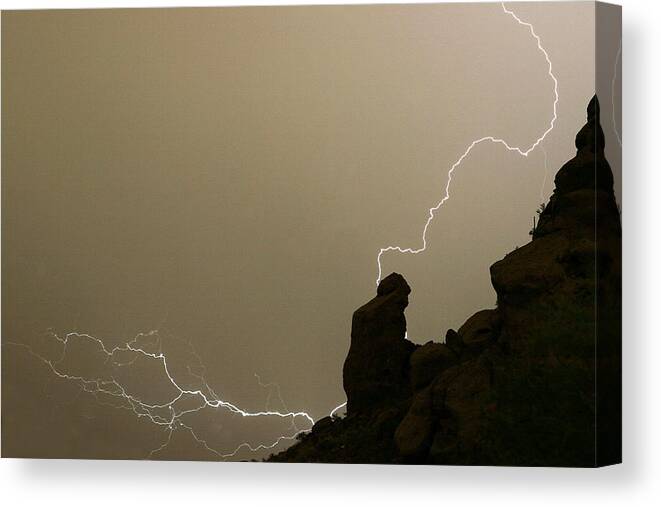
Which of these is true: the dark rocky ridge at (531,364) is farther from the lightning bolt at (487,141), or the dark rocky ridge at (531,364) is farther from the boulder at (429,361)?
the lightning bolt at (487,141)

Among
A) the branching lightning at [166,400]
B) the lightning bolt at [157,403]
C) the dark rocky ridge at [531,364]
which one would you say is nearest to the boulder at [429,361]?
the dark rocky ridge at [531,364]

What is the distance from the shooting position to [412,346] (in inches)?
243

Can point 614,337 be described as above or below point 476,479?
above

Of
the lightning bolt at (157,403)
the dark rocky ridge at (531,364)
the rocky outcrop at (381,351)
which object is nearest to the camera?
the dark rocky ridge at (531,364)

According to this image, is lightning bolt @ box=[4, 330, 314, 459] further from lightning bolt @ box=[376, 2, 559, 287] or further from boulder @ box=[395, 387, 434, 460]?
Answer: lightning bolt @ box=[376, 2, 559, 287]

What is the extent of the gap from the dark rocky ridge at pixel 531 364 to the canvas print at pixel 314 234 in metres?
0.01

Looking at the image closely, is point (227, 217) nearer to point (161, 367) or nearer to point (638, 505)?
point (161, 367)

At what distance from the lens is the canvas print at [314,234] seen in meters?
6.02

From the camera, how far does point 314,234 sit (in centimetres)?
625

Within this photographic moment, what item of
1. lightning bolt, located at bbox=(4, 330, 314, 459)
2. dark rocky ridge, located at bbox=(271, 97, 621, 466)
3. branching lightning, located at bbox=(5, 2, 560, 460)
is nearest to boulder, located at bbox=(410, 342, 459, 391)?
dark rocky ridge, located at bbox=(271, 97, 621, 466)

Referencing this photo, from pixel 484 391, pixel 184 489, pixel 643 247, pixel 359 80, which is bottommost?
pixel 184 489

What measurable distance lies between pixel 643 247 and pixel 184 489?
8.46 feet

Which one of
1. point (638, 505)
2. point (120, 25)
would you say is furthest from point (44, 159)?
point (638, 505)

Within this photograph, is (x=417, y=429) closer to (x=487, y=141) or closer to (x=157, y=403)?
(x=157, y=403)
